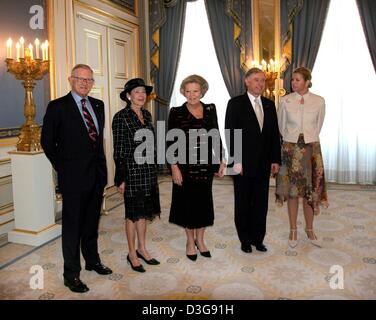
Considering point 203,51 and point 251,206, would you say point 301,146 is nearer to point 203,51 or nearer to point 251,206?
point 251,206

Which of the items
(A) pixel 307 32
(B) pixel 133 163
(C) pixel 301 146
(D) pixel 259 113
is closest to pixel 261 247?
(C) pixel 301 146

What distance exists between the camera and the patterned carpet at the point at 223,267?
273 cm

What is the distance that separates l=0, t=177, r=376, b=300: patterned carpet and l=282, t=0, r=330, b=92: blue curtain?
102 inches

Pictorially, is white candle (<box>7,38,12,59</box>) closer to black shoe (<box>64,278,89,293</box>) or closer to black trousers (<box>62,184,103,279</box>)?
black trousers (<box>62,184,103,279</box>)

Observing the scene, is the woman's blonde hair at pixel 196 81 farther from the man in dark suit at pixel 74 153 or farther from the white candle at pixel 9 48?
the white candle at pixel 9 48

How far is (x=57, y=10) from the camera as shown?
4.56m

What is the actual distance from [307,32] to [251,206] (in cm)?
358

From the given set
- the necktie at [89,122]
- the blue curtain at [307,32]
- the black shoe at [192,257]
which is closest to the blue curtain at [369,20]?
the blue curtain at [307,32]

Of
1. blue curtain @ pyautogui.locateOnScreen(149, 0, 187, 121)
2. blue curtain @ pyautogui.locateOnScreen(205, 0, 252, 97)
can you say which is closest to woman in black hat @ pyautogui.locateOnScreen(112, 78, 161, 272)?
blue curtain @ pyautogui.locateOnScreen(205, 0, 252, 97)

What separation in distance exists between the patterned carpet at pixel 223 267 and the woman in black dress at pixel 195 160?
17.0 inches

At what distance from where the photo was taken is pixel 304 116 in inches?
133

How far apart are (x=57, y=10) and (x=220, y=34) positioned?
2674 millimetres

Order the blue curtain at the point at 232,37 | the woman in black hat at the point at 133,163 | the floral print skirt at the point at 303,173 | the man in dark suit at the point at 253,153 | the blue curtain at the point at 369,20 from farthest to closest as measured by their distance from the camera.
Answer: the blue curtain at the point at 232,37 → the blue curtain at the point at 369,20 → the floral print skirt at the point at 303,173 → the man in dark suit at the point at 253,153 → the woman in black hat at the point at 133,163

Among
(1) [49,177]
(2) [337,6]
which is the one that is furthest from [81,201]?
(2) [337,6]
